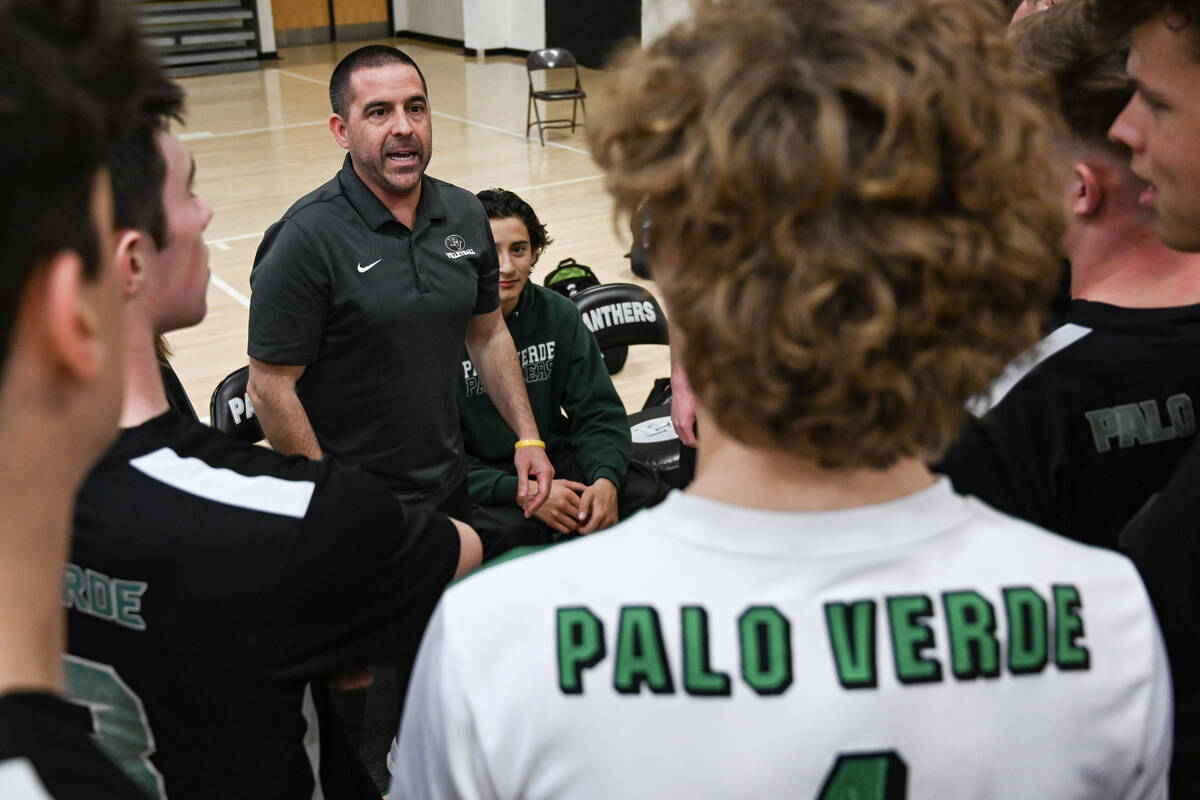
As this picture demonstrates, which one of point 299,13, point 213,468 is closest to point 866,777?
point 213,468

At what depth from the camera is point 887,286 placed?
0.85 m

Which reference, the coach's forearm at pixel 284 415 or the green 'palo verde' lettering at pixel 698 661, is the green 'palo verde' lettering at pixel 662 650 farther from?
the coach's forearm at pixel 284 415

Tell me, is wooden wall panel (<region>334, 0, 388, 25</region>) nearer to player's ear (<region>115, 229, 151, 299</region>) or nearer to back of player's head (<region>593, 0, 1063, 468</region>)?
player's ear (<region>115, 229, 151, 299</region>)

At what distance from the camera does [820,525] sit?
92 centimetres

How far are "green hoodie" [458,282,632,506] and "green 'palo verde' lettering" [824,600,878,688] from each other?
2.95m

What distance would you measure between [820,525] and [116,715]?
1013 mm

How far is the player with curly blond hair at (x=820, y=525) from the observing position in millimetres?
848

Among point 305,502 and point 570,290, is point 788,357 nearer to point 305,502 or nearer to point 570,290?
point 305,502

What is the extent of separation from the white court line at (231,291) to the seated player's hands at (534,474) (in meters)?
4.52

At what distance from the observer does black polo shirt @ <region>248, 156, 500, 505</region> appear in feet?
9.71

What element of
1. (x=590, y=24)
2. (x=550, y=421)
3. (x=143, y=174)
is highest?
(x=143, y=174)

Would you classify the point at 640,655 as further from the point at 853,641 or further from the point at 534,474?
the point at 534,474

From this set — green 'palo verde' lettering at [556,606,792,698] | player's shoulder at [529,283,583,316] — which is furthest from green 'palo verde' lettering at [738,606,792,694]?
player's shoulder at [529,283,583,316]

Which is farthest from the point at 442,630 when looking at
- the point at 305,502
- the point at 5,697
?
the point at 305,502
